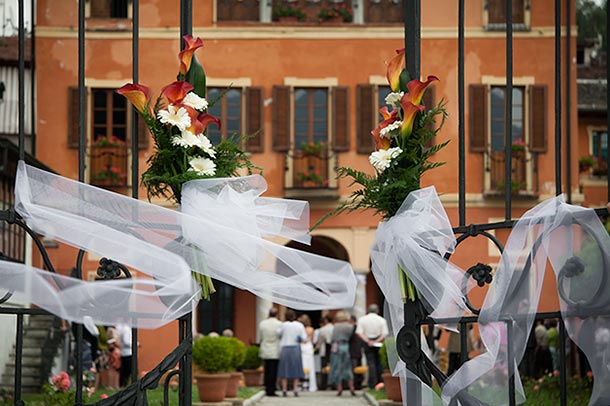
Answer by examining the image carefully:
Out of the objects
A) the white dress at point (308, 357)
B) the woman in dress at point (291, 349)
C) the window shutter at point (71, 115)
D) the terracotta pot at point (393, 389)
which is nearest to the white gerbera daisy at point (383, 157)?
the terracotta pot at point (393, 389)

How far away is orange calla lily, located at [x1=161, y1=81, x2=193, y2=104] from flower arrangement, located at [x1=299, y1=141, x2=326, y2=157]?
19434mm

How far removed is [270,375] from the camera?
17797 mm

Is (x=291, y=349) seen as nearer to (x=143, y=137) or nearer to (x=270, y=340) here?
(x=270, y=340)

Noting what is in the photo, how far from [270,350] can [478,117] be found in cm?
821

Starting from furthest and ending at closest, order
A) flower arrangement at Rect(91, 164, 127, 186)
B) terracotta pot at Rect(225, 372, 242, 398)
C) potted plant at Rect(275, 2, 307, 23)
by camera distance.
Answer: potted plant at Rect(275, 2, 307, 23), flower arrangement at Rect(91, 164, 127, 186), terracotta pot at Rect(225, 372, 242, 398)

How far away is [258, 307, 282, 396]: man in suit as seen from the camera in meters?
17.7

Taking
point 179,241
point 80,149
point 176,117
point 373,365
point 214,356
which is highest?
point 176,117

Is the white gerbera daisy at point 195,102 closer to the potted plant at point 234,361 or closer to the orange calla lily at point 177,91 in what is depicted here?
the orange calla lily at point 177,91

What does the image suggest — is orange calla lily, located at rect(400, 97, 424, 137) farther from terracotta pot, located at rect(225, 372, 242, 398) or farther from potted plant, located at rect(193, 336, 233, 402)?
terracotta pot, located at rect(225, 372, 242, 398)

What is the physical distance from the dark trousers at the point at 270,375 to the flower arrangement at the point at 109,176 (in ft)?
22.9

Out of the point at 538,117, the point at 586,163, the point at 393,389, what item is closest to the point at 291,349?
the point at 393,389

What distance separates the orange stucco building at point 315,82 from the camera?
938 inches

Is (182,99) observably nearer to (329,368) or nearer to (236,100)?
(329,368)

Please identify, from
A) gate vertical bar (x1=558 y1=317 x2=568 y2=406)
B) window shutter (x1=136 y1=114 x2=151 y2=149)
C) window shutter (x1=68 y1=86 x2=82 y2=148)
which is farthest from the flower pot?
gate vertical bar (x1=558 y1=317 x2=568 y2=406)
